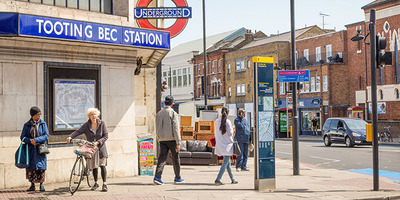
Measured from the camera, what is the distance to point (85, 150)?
9.61 metres

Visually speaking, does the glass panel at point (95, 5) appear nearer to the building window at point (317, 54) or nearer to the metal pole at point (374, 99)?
the metal pole at point (374, 99)

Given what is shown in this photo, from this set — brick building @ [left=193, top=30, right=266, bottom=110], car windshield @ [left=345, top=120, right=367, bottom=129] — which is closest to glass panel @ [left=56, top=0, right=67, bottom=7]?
car windshield @ [left=345, top=120, right=367, bottom=129]

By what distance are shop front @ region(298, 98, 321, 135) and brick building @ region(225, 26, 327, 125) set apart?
15.5ft

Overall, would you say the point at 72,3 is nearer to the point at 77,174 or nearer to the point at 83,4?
the point at 83,4

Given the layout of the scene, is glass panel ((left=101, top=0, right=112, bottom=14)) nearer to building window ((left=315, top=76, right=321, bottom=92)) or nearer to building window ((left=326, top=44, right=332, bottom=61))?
building window ((left=315, top=76, right=321, bottom=92))

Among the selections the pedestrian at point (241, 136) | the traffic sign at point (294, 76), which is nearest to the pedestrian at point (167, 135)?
the traffic sign at point (294, 76)

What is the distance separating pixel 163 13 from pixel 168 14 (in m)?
0.13

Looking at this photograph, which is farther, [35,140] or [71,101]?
[71,101]

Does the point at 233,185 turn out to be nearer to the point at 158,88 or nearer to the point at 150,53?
the point at 150,53

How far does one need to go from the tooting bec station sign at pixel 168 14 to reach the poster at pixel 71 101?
2.09 meters

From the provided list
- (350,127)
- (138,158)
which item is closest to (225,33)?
(350,127)

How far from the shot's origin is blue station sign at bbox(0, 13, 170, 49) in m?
9.95

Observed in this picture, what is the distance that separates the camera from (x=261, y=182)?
1029cm

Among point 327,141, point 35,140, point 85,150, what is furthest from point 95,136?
point 327,141
